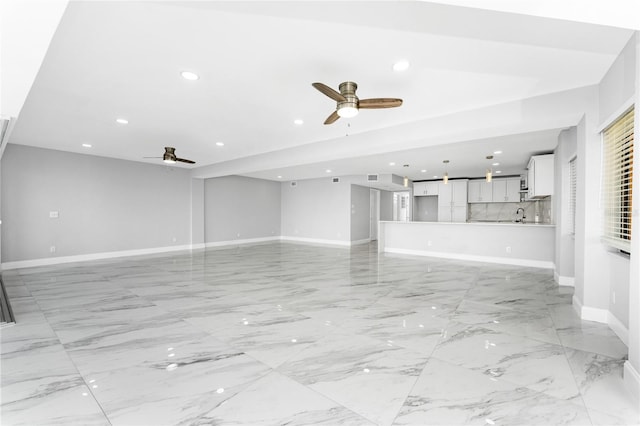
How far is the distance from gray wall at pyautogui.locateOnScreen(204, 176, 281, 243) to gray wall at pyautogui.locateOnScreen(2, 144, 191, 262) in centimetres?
87

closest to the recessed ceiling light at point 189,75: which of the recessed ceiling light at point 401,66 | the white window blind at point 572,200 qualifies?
the recessed ceiling light at point 401,66

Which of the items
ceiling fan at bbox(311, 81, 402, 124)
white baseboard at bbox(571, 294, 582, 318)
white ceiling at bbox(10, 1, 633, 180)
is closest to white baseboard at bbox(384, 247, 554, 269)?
white ceiling at bbox(10, 1, 633, 180)

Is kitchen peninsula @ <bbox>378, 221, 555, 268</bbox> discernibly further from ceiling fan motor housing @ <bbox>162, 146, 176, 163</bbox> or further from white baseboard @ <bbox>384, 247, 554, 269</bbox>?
ceiling fan motor housing @ <bbox>162, 146, 176, 163</bbox>

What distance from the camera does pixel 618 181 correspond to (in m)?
2.80

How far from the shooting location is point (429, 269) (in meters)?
6.00

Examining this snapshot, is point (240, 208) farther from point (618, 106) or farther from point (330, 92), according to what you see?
point (618, 106)

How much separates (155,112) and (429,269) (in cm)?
556

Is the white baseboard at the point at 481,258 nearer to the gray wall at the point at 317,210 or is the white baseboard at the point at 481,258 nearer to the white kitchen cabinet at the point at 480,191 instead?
the gray wall at the point at 317,210

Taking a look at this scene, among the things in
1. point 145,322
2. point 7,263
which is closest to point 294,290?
point 145,322

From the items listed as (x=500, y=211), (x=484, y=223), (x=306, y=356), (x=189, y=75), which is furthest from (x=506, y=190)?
(x=189, y=75)

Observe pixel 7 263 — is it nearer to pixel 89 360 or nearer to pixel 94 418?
pixel 89 360

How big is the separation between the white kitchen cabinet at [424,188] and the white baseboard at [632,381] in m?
9.30

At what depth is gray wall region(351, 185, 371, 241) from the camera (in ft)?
33.9

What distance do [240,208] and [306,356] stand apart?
28.4ft
